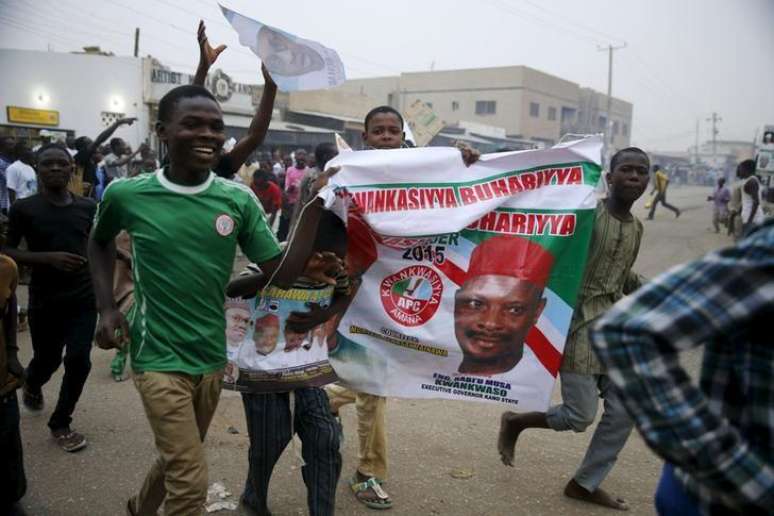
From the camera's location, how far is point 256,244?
2.72 meters

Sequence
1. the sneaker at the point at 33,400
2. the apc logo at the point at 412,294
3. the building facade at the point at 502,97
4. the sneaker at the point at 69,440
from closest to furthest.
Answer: the apc logo at the point at 412,294
the sneaker at the point at 69,440
the sneaker at the point at 33,400
the building facade at the point at 502,97

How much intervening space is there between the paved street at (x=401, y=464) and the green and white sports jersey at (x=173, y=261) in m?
1.30

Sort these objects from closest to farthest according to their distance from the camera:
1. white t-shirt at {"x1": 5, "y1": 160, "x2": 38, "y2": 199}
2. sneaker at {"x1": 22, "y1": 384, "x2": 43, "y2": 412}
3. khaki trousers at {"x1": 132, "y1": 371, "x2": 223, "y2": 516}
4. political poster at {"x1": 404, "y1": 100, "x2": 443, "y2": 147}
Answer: khaki trousers at {"x1": 132, "y1": 371, "x2": 223, "y2": 516} < sneaker at {"x1": 22, "y1": 384, "x2": 43, "y2": 412} < political poster at {"x1": 404, "y1": 100, "x2": 443, "y2": 147} < white t-shirt at {"x1": 5, "y1": 160, "x2": 38, "y2": 199}

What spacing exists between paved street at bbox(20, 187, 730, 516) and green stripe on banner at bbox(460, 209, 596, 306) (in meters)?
1.23

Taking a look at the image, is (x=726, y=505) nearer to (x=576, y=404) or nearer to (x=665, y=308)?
(x=665, y=308)

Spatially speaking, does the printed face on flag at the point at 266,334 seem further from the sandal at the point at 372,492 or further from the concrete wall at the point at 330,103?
the concrete wall at the point at 330,103

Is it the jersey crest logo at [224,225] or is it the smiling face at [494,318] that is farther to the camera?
the smiling face at [494,318]

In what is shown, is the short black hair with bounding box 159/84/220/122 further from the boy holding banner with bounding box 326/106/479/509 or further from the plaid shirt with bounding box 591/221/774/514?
the plaid shirt with bounding box 591/221/774/514

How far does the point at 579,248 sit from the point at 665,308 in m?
1.93

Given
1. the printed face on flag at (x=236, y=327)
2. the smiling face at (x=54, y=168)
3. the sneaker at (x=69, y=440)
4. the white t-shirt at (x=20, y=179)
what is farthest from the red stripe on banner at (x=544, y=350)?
the white t-shirt at (x=20, y=179)

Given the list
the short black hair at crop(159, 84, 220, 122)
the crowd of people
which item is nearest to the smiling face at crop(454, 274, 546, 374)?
the crowd of people

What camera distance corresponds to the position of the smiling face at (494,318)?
318 centimetres

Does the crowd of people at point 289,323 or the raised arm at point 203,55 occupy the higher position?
the raised arm at point 203,55

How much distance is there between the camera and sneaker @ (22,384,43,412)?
442cm
